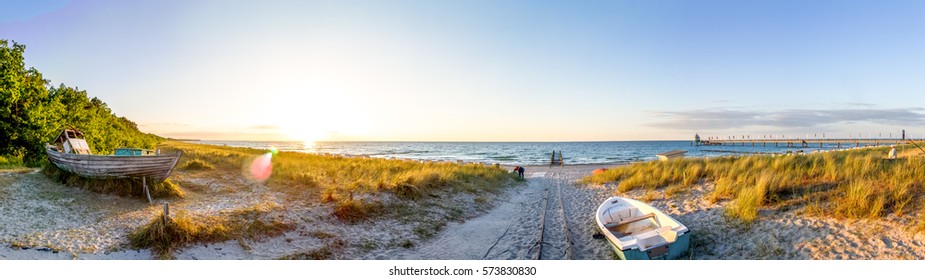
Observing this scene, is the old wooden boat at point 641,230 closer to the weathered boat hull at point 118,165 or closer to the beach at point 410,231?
the beach at point 410,231

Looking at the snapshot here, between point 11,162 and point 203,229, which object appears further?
point 11,162

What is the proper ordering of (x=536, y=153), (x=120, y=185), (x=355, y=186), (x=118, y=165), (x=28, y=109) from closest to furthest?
(x=118, y=165) < (x=120, y=185) < (x=28, y=109) < (x=355, y=186) < (x=536, y=153)

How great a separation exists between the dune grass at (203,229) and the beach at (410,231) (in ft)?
0.53

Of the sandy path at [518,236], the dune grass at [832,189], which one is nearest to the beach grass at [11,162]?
the sandy path at [518,236]

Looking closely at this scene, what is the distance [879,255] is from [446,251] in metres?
7.10

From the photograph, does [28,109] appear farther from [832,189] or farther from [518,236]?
[832,189]

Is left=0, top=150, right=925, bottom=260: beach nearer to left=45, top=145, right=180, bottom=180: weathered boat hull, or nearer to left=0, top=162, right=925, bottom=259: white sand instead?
left=0, top=162, right=925, bottom=259: white sand

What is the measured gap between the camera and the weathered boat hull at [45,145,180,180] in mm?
10461

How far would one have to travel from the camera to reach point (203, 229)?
810 centimetres

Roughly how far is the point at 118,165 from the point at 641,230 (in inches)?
500

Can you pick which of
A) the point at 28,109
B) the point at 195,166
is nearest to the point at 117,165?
the point at 28,109

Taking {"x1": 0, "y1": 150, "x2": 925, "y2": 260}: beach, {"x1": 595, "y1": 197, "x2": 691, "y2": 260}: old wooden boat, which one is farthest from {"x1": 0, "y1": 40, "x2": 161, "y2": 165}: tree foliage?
{"x1": 595, "y1": 197, "x2": 691, "y2": 260}: old wooden boat

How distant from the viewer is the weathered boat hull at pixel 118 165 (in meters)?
10.5
